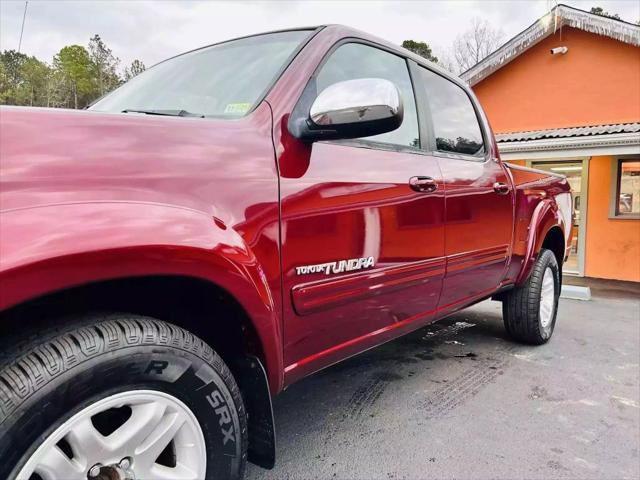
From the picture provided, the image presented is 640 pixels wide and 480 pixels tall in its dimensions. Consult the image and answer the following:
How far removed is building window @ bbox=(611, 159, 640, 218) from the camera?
28.0 feet

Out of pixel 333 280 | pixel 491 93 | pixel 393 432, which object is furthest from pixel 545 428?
pixel 491 93

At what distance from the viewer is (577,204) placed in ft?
30.2

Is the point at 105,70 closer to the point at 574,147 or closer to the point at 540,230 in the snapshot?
the point at 540,230

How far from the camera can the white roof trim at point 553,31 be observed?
8.39 m

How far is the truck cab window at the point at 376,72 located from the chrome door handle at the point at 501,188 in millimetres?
802

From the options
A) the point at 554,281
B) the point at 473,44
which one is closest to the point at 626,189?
the point at 554,281

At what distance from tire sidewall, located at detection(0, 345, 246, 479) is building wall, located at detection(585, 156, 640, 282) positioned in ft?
29.9

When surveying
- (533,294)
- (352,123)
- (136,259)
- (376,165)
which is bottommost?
(533,294)

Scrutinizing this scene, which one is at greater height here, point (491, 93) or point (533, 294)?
point (491, 93)

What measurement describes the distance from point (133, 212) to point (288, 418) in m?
1.74

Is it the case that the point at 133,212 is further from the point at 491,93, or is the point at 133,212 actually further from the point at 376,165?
the point at 491,93

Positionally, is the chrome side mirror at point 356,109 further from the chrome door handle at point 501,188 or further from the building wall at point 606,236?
the building wall at point 606,236

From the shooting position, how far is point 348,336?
1958 millimetres

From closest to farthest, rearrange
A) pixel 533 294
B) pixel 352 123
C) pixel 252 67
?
1. pixel 352 123
2. pixel 252 67
3. pixel 533 294
